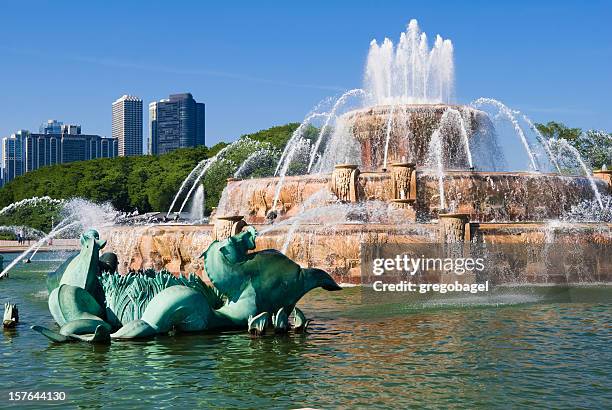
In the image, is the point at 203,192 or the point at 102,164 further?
the point at 102,164

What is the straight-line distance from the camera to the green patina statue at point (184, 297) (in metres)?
10.9

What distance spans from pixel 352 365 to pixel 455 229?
10.2 metres

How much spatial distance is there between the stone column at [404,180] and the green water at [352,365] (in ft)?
30.3

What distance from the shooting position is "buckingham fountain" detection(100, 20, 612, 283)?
19234 millimetres

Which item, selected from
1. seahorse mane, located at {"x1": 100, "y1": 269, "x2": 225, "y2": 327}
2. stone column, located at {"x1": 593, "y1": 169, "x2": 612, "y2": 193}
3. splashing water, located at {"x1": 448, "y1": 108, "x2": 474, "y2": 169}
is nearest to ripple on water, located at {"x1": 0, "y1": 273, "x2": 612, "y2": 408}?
seahorse mane, located at {"x1": 100, "y1": 269, "x2": 225, "y2": 327}

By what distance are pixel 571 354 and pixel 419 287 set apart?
8.51 metres

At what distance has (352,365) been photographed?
9.17m

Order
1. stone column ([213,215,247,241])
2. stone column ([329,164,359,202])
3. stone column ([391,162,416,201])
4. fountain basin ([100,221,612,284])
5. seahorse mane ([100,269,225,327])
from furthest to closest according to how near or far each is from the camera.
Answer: stone column ([329,164,359,202]) < stone column ([391,162,416,201]) < stone column ([213,215,247,241]) < fountain basin ([100,221,612,284]) < seahorse mane ([100,269,225,327])

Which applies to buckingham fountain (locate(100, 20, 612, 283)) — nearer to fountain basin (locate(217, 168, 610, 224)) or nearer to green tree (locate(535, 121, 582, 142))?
fountain basin (locate(217, 168, 610, 224))

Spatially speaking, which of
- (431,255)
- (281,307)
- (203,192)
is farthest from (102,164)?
(281,307)

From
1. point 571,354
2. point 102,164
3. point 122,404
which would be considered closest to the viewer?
point 122,404

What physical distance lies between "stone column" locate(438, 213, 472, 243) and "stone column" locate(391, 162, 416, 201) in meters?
3.71

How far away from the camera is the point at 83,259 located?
11.7 meters

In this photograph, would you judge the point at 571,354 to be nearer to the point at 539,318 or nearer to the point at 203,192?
the point at 539,318
